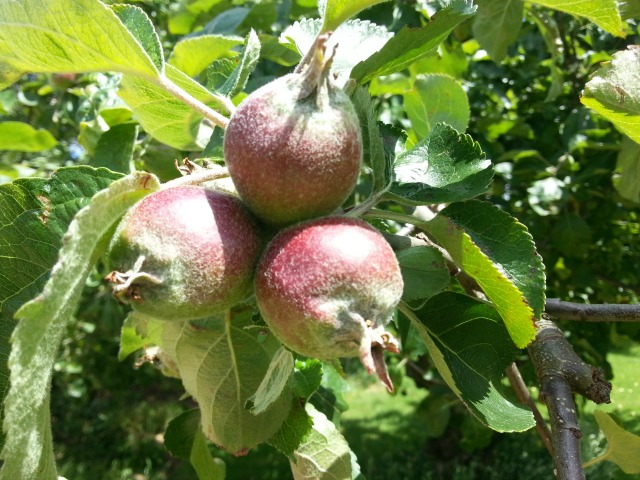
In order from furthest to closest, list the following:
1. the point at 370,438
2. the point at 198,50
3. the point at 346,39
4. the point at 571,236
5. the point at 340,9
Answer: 1. the point at 370,438
2. the point at 571,236
3. the point at 198,50
4. the point at 346,39
5. the point at 340,9

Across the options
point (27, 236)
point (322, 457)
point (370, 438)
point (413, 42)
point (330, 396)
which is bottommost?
point (370, 438)

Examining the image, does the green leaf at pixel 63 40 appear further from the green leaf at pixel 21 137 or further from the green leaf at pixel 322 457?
the green leaf at pixel 21 137

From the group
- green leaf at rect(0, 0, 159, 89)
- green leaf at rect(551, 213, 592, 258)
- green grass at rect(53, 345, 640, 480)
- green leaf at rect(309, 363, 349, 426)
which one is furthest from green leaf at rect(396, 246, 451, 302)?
green grass at rect(53, 345, 640, 480)

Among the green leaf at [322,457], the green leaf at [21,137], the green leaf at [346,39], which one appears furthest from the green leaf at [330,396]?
the green leaf at [21,137]

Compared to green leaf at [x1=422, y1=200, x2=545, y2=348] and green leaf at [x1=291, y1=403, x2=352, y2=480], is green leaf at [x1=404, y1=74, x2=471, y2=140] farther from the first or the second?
green leaf at [x1=291, y1=403, x2=352, y2=480]

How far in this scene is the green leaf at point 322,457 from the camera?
5.07 feet

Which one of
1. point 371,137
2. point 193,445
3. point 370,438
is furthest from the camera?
point 370,438

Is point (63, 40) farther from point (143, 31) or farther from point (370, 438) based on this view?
point (370, 438)

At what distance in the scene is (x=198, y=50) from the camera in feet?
6.14

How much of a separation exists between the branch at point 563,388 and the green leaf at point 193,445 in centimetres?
93

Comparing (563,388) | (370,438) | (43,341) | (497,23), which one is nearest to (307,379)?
(563,388)

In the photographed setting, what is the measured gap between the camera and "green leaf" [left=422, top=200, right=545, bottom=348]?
1016mm

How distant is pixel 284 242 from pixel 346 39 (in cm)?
66

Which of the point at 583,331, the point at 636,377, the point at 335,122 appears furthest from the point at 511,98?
the point at 636,377
